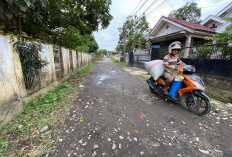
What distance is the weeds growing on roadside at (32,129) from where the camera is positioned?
1271 mm

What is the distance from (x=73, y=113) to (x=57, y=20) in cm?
348

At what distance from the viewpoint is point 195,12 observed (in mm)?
18453

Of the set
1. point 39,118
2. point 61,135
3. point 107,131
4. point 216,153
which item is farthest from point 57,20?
point 216,153

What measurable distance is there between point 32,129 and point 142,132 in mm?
1931

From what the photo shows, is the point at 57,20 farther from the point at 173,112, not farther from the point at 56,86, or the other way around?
the point at 173,112

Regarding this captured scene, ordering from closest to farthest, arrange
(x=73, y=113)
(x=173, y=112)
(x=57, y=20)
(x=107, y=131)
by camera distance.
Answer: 1. (x=107, y=131)
2. (x=73, y=113)
3. (x=173, y=112)
4. (x=57, y=20)

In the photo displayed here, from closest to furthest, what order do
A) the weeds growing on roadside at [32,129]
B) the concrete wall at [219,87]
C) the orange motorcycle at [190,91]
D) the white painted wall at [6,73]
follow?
the weeds growing on roadside at [32,129]
the white painted wall at [6,73]
the orange motorcycle at [190,91]
the concrete wall at [219,87]

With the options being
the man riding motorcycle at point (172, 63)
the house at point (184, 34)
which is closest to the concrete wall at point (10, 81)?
the man riding motorcycle at point (172, 63)

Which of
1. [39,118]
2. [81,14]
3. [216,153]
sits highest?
[81,14]

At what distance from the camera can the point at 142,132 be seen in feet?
5.41

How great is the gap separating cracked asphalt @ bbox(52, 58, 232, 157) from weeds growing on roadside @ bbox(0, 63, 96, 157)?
17 centimetres

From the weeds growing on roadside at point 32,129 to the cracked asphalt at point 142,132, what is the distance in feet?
0.57

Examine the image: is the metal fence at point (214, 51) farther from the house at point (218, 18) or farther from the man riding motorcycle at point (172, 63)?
the house at point (218, 18)

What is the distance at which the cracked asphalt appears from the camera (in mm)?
1313
